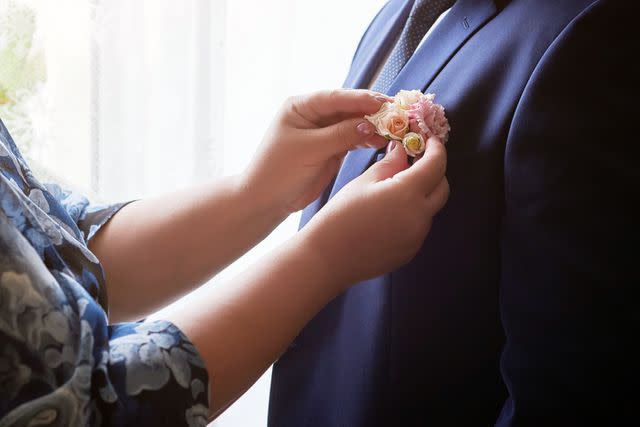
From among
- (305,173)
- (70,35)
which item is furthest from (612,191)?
(70,35)

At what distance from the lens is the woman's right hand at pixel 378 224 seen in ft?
2.16

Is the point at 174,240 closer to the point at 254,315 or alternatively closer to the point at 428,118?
the point at 254,315

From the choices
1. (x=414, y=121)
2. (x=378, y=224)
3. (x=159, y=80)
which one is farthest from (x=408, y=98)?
(x=159, y=80)

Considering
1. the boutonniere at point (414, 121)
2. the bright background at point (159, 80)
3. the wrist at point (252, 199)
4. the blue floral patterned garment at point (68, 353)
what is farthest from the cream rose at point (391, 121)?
the bright background at point (159, 80)

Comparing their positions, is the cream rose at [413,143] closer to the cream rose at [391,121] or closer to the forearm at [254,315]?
the cream rose at [391,121]

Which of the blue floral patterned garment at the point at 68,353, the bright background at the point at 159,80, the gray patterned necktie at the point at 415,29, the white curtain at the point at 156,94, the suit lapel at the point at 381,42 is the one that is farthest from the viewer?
the white curtain at the point at 156,94

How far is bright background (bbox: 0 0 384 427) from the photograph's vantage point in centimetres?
139

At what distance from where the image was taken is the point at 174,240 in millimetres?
892

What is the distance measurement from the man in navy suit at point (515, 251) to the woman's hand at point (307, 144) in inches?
2.0

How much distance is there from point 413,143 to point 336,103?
14 cm

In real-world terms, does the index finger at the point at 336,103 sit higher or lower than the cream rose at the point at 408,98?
lower

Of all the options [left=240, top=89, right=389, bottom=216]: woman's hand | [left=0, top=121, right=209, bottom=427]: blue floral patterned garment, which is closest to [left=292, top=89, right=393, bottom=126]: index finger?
[left=240, top=89, right=389, bottom=216]: woman's hand

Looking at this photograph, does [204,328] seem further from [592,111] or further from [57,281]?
[592,111]

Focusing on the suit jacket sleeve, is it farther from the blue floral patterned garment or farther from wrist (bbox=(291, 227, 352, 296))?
the blue floral patterned garment
